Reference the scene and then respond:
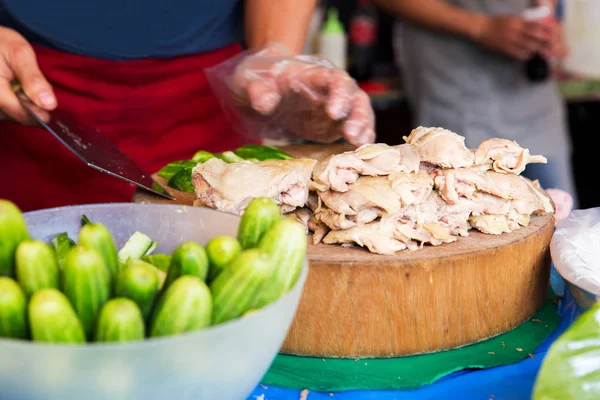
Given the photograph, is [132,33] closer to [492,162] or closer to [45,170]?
[45,170]

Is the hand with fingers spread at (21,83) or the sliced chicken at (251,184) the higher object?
the hand with fingers spread at (21,83)

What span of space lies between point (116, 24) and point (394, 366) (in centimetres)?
143

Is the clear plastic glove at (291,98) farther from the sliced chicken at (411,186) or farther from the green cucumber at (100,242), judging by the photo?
the green cucumber at (100,242)

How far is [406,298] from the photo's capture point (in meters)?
1.30

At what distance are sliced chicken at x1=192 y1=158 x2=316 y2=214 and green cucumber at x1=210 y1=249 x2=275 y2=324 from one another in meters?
0.52

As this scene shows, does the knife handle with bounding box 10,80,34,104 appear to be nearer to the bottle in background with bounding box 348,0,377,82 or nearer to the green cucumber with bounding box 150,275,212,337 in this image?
the green cucumber with bounding box 150,275,212,337

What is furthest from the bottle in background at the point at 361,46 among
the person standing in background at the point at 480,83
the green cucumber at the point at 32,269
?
the green cucumber at the point at 32,269

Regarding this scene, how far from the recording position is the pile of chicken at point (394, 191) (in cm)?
135

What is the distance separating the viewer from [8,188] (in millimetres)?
2301

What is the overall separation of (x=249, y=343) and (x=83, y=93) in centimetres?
161

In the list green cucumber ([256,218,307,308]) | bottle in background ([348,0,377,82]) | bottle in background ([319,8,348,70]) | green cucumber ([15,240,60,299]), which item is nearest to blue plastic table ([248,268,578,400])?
green cucumber ([256,218,307,308])

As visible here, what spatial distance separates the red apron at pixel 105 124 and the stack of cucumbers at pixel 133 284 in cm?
133

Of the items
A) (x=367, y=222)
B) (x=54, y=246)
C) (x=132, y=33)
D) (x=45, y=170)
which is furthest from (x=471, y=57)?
(x=54, y=246)

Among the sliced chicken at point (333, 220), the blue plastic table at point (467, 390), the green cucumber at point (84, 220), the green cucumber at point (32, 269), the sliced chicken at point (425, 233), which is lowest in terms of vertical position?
the blue plastic table at point (467, 390)
